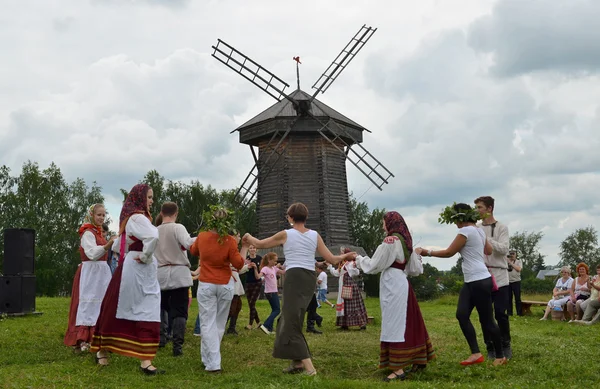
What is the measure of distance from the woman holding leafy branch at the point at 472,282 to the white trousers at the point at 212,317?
235 cm

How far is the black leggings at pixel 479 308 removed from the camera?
7391 millimetres

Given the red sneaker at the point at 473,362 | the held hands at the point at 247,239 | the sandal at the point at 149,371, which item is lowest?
the red sneaker at the point at 473,362

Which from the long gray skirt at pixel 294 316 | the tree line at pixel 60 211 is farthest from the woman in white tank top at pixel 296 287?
the tree line at pixel 60 211

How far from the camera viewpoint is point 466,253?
7.50m

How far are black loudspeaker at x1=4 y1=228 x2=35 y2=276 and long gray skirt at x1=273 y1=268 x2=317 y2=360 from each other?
402 inches

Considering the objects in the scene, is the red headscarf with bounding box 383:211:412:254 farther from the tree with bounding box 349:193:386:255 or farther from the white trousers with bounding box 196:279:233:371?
the tree with bounding box 349:193:386:255

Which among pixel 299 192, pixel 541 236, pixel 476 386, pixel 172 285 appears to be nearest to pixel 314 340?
pixel 172 285

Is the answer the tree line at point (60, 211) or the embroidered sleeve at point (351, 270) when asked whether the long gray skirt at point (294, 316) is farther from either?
the tree line at point (60, 211)

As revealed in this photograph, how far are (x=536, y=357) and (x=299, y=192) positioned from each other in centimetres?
2053

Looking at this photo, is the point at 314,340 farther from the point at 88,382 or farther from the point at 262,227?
the point at 262,227

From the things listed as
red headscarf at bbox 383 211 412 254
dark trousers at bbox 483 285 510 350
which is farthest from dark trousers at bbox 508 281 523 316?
A: red headscarf at bbox 383 211 412 254

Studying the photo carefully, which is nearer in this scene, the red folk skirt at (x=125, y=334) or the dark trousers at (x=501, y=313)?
the red folk skirt at (x=125, y=334)

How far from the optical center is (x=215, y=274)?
7332 millimetres

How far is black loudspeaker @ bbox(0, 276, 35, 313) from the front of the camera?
1434 cm
